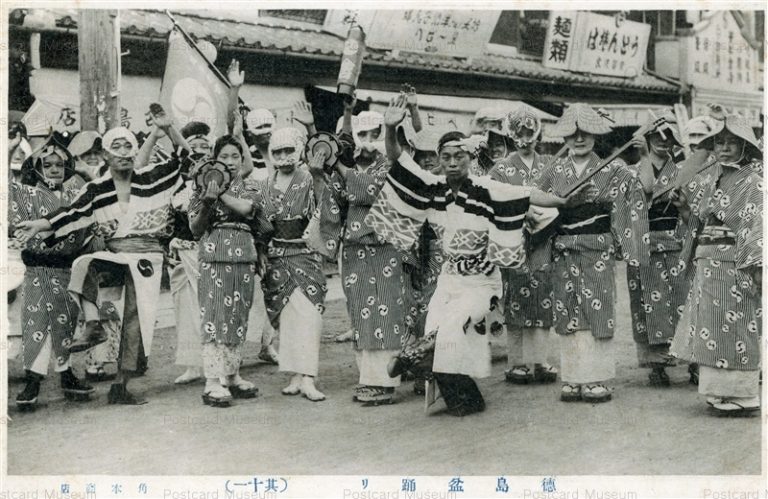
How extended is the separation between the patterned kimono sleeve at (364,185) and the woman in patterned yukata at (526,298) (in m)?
0.88

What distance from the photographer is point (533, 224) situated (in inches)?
222

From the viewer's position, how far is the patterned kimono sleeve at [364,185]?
5.60 metres

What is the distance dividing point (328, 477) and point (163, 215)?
7.04 feet

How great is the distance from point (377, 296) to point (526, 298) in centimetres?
121

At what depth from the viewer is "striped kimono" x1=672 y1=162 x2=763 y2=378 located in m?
4.91

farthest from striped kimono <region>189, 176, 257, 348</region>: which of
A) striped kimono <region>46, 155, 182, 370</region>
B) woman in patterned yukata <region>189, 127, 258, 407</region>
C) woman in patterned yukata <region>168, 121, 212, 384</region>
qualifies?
woman in patterned yukata <region>168, 121, 212, 384</region>

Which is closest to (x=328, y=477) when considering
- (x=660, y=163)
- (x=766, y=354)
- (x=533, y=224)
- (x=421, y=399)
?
(x=421, y=399)

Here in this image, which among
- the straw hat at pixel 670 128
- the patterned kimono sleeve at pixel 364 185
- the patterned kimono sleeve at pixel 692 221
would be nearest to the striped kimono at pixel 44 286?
the patterned kimono sleeve at pixel 364 185

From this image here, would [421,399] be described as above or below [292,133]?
below

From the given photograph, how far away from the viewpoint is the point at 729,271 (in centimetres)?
500

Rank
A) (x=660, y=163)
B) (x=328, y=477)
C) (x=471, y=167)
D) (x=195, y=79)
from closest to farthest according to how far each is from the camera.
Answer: (x=328, y=477), (x=471, y=167), (x=660, y=163), (x=195, y=79)

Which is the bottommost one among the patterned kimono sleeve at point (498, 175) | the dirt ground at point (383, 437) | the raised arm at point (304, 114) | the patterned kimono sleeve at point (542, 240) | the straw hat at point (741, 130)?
the dirt ground at point (383, 437)

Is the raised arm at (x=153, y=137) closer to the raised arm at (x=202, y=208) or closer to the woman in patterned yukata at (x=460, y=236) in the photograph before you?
the raised arm at (x=202, y=208)

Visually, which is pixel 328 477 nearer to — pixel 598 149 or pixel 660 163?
pixel 660 163
